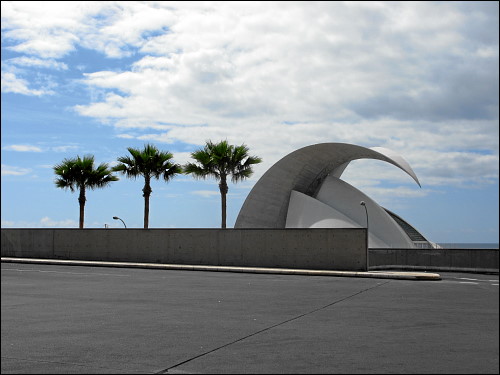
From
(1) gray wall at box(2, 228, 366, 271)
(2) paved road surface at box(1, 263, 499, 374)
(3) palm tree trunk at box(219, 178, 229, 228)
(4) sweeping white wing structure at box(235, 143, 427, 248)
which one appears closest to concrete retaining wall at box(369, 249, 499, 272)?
(1) gray wall at box(2, 228, 366, 271)

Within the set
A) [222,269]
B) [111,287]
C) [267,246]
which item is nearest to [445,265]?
[267,246]

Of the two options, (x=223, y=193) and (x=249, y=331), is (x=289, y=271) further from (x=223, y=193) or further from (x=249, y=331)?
(x=223, y=193)

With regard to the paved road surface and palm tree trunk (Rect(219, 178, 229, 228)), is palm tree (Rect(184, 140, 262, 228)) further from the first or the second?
the paved road surface

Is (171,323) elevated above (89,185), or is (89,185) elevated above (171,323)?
(89,185)

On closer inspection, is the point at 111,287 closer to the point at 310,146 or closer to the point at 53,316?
the point at 53,316

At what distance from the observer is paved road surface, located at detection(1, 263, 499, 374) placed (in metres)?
6.01

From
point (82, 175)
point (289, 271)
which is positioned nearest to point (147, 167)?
point (82, 175)

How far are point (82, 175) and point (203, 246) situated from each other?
1699 cm

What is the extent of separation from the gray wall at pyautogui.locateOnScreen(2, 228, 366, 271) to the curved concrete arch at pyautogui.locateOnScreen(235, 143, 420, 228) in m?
13.4

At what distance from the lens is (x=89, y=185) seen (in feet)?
132

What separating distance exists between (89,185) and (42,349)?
3467 cm

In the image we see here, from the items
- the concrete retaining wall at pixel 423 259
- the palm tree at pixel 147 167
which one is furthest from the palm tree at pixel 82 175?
the concrete retaining wall at pixel 423 259

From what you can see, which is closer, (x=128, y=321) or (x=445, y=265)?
(x=128, y=321)

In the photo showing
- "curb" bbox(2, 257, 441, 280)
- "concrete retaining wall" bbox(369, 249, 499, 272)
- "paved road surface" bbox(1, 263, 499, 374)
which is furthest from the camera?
"concrete retaining wall" bbox(369, 249, 499, 272)
